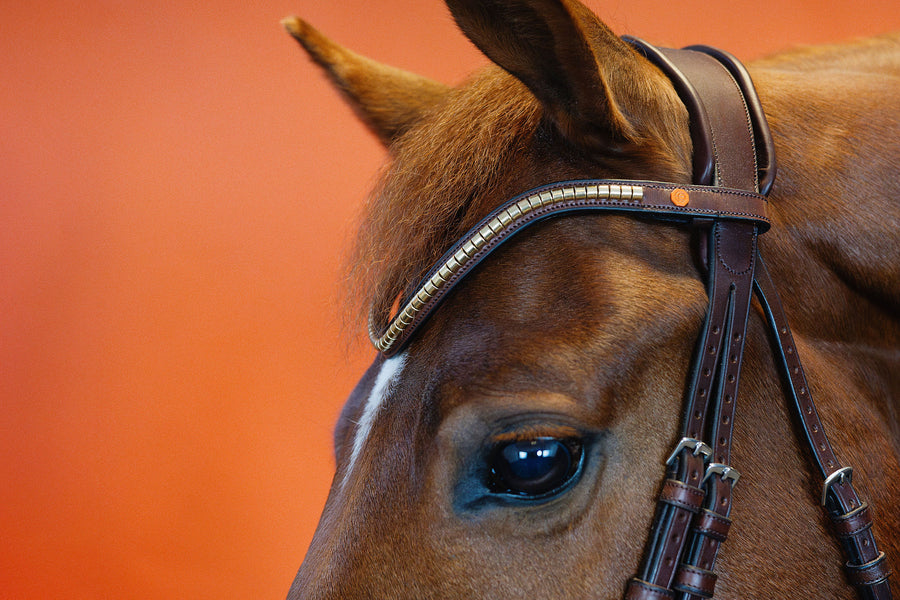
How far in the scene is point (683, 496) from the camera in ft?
1.47

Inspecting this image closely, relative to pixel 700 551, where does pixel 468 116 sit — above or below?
above

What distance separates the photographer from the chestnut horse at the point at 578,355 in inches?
17.7

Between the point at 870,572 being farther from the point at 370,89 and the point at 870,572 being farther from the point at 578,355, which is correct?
the point at 370,89

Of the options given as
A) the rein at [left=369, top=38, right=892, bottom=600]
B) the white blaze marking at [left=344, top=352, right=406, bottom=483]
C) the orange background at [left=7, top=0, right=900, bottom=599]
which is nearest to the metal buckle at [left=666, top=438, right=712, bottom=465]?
the rein at [left=369, top=38, right=892, bottom=600]

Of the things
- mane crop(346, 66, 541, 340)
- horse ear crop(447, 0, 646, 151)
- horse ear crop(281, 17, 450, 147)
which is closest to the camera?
horse ear crop(447, 0, 646, 151)

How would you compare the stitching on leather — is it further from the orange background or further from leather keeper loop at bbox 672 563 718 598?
the orange background

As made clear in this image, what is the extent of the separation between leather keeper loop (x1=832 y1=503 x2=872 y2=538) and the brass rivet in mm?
269

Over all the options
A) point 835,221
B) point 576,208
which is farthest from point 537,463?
point 835,221

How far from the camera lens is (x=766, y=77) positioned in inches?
25.9

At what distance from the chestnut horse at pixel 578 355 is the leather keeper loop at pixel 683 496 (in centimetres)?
1

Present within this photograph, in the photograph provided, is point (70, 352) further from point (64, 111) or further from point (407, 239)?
point (407, 239)

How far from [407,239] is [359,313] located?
0.11 m

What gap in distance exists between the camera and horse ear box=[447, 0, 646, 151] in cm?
42

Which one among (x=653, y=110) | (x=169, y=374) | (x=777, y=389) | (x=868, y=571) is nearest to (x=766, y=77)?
(x=653, y=110)
